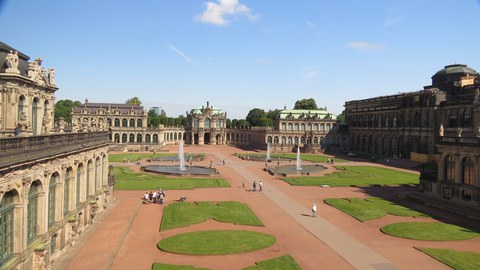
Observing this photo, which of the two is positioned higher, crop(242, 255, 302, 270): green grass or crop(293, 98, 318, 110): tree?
crop(293, 98, 318, 110): tree

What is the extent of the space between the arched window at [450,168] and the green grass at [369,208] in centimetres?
770

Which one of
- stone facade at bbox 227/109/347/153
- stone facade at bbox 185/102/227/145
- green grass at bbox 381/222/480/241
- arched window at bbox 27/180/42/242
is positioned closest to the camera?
arched window at bbox 27/180/42/242

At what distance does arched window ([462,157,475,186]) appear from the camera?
4241cm

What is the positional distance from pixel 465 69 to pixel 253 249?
87905 mm

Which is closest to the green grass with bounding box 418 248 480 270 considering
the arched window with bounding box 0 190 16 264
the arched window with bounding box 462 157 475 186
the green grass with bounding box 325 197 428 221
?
the green grass with bounding box 325 197 428 221

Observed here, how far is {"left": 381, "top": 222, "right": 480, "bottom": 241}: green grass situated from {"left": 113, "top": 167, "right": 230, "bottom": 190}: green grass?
26990 mm

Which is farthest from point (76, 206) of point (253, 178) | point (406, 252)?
point (253, 178)

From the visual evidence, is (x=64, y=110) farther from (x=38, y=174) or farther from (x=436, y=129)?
(x=38, y=174)

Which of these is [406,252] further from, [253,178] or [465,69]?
[465,69]

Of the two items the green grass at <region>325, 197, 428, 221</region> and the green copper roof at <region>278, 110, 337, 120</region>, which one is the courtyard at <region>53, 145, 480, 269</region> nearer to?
the green grass at <region>325, 197, 428, 221</region>

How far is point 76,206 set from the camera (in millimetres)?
30641

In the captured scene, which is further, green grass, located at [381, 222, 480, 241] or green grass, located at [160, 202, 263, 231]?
green grass, located at [160, 202, 263, 231]

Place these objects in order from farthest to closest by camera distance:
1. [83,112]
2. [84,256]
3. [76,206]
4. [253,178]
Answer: [83,112] → [253,178] → [76,206] → [84,256]

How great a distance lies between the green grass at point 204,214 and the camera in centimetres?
3489
